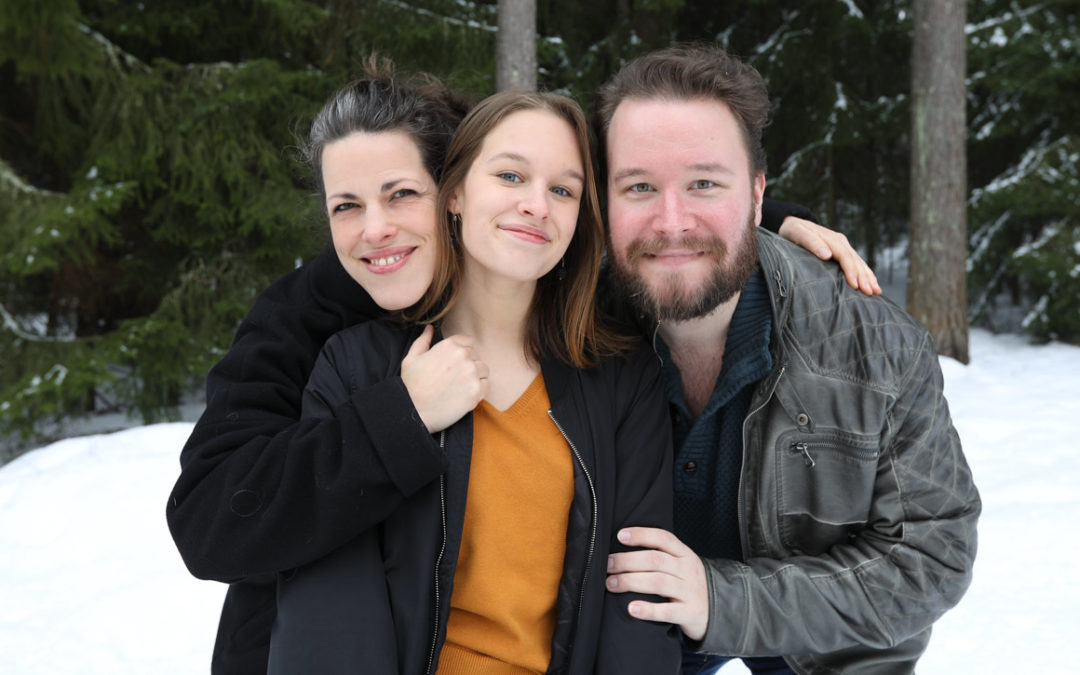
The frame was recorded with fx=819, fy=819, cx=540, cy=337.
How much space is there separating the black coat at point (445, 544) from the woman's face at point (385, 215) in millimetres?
120

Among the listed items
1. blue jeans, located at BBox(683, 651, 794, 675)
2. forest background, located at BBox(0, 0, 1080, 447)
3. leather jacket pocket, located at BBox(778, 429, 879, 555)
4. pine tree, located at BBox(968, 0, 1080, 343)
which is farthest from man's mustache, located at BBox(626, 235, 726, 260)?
pine tree, located at BBox(968, 0, 1080, 343)

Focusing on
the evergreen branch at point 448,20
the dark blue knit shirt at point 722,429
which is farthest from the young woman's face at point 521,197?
the evergreen branch at point 448,20

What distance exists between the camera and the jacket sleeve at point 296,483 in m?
1.55

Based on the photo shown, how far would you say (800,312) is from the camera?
6.91ft

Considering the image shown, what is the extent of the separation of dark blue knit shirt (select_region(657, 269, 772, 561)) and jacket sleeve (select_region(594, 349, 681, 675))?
186 millimetres

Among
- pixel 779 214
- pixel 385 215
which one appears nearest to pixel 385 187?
pixel 385 215

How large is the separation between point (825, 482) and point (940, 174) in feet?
22.3

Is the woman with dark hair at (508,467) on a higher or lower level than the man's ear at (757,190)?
lower

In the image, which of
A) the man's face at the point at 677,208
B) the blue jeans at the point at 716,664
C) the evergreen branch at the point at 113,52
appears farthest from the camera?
the evergreen branch at the point at 113,52

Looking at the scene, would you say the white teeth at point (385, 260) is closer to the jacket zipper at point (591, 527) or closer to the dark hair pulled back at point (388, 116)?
the dark hair pulled back at point (388, 116)

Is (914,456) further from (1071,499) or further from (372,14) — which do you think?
(372,14)

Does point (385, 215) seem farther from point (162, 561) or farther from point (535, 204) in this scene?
point (162, 561)

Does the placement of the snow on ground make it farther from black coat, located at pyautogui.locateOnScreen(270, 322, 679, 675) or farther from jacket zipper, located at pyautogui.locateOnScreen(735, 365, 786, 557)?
black coat, located at pyautogui.locateOnScreen(270, 322, 679, 675)

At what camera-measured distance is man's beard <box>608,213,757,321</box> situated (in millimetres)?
2020
